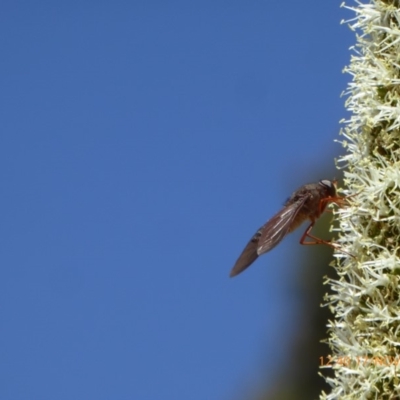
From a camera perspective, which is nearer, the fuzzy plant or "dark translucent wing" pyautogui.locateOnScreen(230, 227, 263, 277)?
the fuzzy plant

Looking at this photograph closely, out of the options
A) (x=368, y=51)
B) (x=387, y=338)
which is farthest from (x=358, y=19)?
(x=387, y=338)

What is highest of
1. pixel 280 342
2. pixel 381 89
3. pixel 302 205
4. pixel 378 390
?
pixel 381 89

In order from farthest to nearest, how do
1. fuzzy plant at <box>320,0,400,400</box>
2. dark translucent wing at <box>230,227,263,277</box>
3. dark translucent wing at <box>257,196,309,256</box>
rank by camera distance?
dark translucent wing at <box>230,227,263,277</box>, dark translucent wing at <box>257,196,309,256</box>, fuzzy plant at <box>320,0,400,400</box>

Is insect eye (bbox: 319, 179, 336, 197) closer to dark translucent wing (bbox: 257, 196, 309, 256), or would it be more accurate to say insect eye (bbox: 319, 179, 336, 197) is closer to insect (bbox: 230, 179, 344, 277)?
insect (bbox: 230, 179, 344, 277)

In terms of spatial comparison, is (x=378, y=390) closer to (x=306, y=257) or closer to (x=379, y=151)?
(x=379, y=151)

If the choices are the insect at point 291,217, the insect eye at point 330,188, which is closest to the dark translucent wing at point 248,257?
the insect at point 291,217

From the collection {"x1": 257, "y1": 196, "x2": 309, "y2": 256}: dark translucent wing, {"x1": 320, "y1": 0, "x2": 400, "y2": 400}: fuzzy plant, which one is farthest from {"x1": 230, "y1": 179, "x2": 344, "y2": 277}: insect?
{"x1": 320, "y1": 0, "x2": 400, "y2": 400}: fuzzy plant
